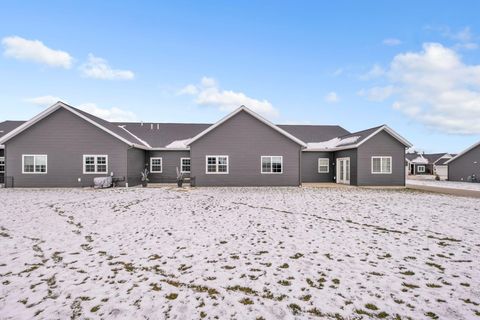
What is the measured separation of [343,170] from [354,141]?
333cm

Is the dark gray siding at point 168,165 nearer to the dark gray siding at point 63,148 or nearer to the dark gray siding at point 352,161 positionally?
the dark gray siding at point 63,148

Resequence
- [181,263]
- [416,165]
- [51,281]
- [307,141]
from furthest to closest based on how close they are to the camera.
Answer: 1. [416,165]
2. [307,141]
3. [181,263]
4. [51,281]

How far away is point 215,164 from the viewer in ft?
68.0

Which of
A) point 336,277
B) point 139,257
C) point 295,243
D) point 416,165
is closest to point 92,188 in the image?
point 139,257

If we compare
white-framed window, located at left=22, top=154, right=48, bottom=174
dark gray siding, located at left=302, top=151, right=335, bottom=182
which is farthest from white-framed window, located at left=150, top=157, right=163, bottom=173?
dark gray siding, located at left=302, top=151, right=335, bottom=182

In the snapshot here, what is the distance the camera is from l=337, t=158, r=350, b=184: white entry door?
23378mm

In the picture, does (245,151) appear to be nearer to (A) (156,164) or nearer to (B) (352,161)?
(A) (156,164)

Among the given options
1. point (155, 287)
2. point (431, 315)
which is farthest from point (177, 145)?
point (431, 315)

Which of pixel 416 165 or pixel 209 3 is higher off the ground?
pixel 209 3

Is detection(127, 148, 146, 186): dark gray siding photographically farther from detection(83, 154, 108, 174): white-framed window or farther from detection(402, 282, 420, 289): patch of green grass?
detection(402, 282, 420, 289): patch of green grass

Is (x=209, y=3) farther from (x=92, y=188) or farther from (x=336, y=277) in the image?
(x=336, y=277)

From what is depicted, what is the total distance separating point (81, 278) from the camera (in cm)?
427

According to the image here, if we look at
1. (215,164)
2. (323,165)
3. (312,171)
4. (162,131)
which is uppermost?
(162,131)

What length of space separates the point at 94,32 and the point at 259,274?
25552 mm
